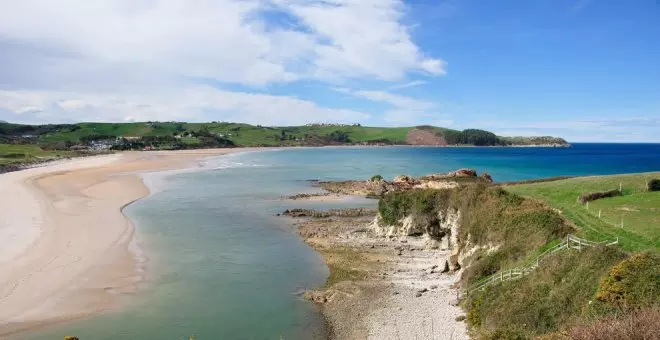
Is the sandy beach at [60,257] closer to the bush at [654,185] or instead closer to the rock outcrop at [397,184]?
Result: the rock outcrop at [397,184]

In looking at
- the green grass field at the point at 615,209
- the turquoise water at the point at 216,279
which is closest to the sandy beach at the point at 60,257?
the turquoise water at the point at 216,279

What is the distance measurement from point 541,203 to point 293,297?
51.5 feet

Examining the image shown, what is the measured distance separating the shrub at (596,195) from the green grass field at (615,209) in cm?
36

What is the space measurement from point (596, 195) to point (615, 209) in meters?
3.61

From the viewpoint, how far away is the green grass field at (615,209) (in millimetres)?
20203

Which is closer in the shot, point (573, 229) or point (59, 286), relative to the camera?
point (573, 229)

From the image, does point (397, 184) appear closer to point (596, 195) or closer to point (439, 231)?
point (439, 231)

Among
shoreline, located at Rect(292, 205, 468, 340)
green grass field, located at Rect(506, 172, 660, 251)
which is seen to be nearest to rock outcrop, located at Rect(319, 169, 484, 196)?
shoreline, located at Rect(292, 205, 468, 340)

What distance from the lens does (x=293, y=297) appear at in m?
24.8

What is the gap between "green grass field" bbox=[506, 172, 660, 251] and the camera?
20.2m

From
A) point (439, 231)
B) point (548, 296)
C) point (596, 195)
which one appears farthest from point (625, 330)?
point (439, 231)

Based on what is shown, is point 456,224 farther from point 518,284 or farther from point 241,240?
point 241,240

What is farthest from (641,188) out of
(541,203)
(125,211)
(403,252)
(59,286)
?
(125,211)

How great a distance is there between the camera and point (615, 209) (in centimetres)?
2538
